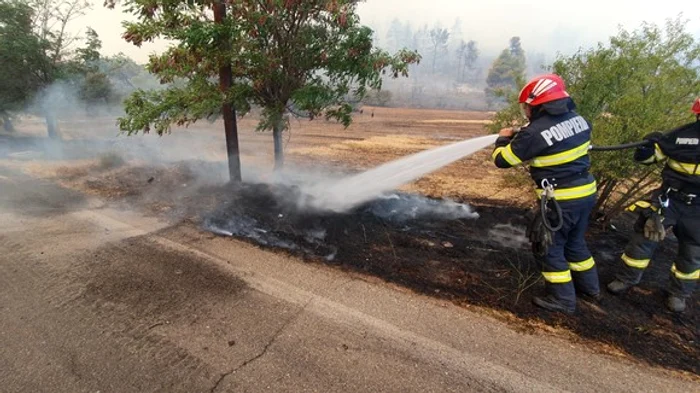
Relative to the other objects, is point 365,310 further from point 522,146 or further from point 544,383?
point 522,146

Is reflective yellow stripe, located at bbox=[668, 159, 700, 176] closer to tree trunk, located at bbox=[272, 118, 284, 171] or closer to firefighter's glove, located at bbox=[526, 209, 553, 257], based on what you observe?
firefighter's glove, located at bbox=[526, 209, 553, 257]

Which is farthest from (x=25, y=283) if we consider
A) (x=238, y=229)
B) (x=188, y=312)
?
(x=238, y=229)

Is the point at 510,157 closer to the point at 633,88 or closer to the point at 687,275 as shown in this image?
the point at 687,275

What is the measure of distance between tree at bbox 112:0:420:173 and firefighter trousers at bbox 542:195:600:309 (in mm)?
3782

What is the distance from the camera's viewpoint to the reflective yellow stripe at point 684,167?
11.4ft

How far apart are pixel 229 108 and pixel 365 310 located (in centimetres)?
484

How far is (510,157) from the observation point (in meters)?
3.47

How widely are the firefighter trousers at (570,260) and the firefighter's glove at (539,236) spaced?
8cm

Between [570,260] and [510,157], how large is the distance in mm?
1327

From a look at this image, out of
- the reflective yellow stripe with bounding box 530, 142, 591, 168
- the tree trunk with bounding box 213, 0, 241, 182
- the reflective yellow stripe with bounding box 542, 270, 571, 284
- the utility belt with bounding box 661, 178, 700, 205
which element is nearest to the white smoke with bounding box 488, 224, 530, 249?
the reflective yellow stripe with bounding box 542, 270, 571, 284

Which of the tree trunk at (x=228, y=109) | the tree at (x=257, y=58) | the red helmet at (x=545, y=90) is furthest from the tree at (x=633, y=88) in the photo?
the tree trunk at (x=228, y=109)

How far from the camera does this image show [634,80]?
16.1ft

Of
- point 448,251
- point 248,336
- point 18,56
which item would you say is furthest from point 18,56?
point 448,251

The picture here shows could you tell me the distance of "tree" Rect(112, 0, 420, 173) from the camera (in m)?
5.45
